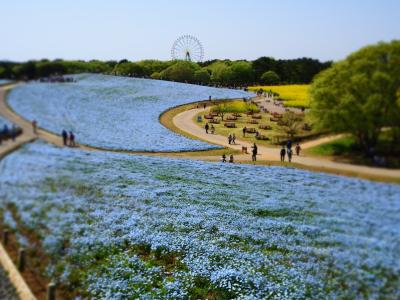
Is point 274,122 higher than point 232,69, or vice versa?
point 232,69

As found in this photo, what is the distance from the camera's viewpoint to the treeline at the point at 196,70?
13.5 meters

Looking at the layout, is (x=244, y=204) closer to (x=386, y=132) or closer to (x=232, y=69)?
(x=232, y=69)

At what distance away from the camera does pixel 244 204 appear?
58.0 feet

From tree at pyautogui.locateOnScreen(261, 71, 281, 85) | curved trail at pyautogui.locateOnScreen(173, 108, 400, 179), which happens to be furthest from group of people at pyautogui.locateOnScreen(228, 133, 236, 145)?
tree at pyautogui.locateOnScreen(261, 71, 281, 85)

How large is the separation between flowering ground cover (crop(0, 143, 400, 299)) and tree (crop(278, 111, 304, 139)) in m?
1.58

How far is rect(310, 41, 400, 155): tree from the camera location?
10.4 meters

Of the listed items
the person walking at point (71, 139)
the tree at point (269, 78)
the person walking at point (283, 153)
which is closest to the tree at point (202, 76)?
the tree at point (269, 78)

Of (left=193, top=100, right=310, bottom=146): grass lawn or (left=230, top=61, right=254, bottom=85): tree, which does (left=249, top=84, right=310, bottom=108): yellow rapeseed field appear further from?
(left=193, top=100, right=310, bottom=146): grass lawn

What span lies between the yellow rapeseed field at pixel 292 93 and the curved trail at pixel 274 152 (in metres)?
1.43

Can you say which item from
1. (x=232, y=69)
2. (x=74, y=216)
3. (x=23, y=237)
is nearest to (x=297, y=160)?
(x=232, y=69)

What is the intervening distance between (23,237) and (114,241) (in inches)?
235

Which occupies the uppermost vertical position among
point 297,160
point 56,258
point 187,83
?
point 187,83

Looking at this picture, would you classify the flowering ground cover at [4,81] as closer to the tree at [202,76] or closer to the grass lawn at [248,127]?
the tree at [202,76]

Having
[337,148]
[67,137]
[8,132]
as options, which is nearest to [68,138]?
[67,137]
